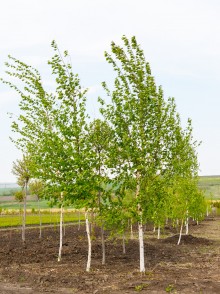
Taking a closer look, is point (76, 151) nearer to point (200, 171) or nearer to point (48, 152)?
point (48, 152)

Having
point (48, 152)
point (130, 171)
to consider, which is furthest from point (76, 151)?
point (130, 171)

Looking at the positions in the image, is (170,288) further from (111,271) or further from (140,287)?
(111,271)

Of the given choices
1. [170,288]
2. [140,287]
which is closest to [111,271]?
[140,287]

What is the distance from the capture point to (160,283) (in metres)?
11.6

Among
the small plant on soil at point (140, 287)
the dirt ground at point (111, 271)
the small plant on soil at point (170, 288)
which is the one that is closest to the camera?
the small plant on soil at point (170, 288)

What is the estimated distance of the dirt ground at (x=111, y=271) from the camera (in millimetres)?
11453

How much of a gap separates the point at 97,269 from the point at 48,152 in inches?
168

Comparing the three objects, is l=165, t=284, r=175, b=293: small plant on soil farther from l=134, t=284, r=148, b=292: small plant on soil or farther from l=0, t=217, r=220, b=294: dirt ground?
l=134, t=284, r=148, b=292: small plant on soil

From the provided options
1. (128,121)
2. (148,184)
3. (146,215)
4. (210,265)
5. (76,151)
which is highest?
(128,121)

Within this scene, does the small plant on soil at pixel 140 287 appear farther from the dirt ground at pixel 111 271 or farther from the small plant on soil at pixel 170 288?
the small plant on soil at pixel 170 288

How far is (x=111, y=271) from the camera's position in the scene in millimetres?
13883

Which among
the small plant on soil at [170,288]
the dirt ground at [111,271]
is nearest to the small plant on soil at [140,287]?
the dirt ground at [111,271]

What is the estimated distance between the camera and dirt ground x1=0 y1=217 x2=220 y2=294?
11453 millimetres

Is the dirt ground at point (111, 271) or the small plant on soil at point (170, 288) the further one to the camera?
the dirt ground at point (111, 271)
